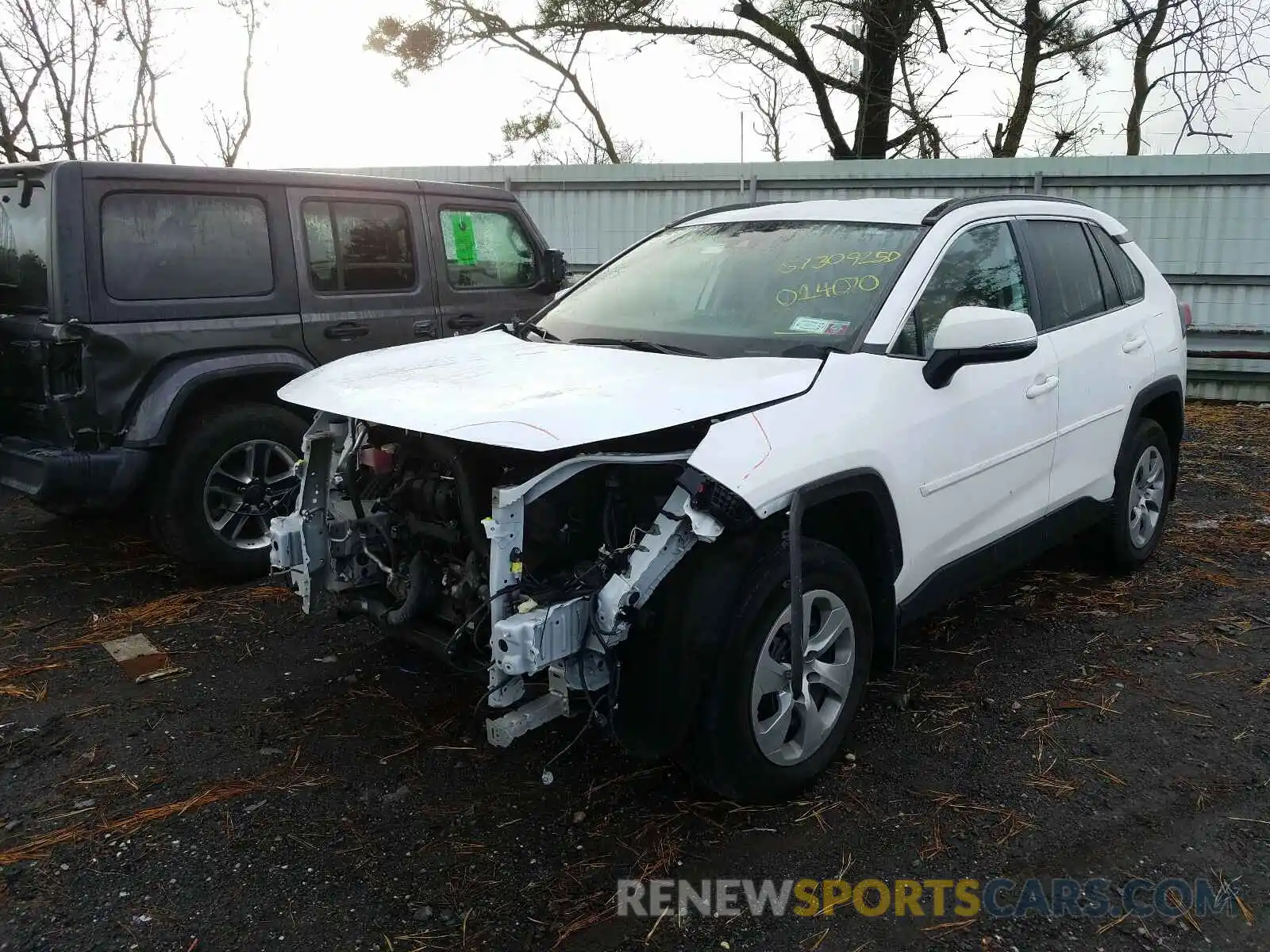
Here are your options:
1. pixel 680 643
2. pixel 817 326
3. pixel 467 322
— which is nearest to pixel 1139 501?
pixel 817 326

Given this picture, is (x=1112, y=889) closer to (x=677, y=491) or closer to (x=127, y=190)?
(x=677, y=491)

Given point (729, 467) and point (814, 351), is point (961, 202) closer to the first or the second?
point (814, 351)

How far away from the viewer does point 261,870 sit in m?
2.85

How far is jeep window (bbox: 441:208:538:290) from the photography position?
626cm

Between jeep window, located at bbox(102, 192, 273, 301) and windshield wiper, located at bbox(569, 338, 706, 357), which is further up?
jeep window, located at bbox(102, 192, 273, 301)

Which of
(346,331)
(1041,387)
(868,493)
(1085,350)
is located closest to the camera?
(868,493)

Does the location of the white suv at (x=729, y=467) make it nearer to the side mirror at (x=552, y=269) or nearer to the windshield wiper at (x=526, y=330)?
the windshield wiper at (x=526, y=330)

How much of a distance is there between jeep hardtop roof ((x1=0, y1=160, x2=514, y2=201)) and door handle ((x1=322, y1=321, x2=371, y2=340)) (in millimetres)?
772

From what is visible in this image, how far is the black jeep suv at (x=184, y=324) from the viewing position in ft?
15.0

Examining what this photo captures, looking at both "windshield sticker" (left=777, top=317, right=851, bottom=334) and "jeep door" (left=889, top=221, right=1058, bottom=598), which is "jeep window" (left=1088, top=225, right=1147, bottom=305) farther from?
"windshield sticker" (left=777, top=317, right=851, bottom=334)

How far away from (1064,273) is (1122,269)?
2.42 feet

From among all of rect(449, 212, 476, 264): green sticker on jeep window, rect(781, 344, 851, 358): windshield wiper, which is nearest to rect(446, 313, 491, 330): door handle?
rect(449, 212, 476, 264): green sticker on jeep window

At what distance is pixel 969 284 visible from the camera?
Result: 391cm

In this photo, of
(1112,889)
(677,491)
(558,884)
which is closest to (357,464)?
(677,491)
